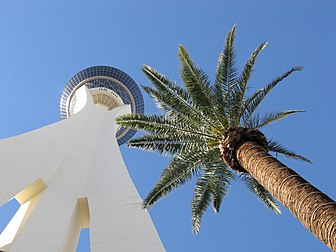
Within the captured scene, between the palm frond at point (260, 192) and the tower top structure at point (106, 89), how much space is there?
29.0 m

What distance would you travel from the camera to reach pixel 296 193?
7785 millimetres

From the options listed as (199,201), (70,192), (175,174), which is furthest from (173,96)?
(70,192)

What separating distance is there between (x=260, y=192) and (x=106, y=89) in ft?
99.3

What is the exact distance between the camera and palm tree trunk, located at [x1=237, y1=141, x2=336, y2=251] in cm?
677

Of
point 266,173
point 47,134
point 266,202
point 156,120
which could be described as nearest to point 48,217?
point 47,134

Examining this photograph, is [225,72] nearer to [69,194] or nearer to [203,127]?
[203,127]

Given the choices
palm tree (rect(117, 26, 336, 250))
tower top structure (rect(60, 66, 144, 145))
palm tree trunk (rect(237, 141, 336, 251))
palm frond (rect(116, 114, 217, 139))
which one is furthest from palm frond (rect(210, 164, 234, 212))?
tower top structure (rect(60, 66, 144, 145))

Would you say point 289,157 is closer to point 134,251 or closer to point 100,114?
point 134,251

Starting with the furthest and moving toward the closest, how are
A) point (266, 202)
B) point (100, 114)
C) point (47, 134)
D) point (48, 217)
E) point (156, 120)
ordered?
point (100, 114)
point (47, 134)
point (48, 217)
point (266, 202)
point (156, 120)

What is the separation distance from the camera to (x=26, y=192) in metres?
22.5

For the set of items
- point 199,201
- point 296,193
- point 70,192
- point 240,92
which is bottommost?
point 296,193

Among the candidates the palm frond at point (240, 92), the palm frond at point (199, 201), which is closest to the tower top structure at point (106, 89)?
the palm frond at point (199, 201)

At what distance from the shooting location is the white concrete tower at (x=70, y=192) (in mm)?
17672

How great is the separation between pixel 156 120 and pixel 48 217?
8.87 meters
